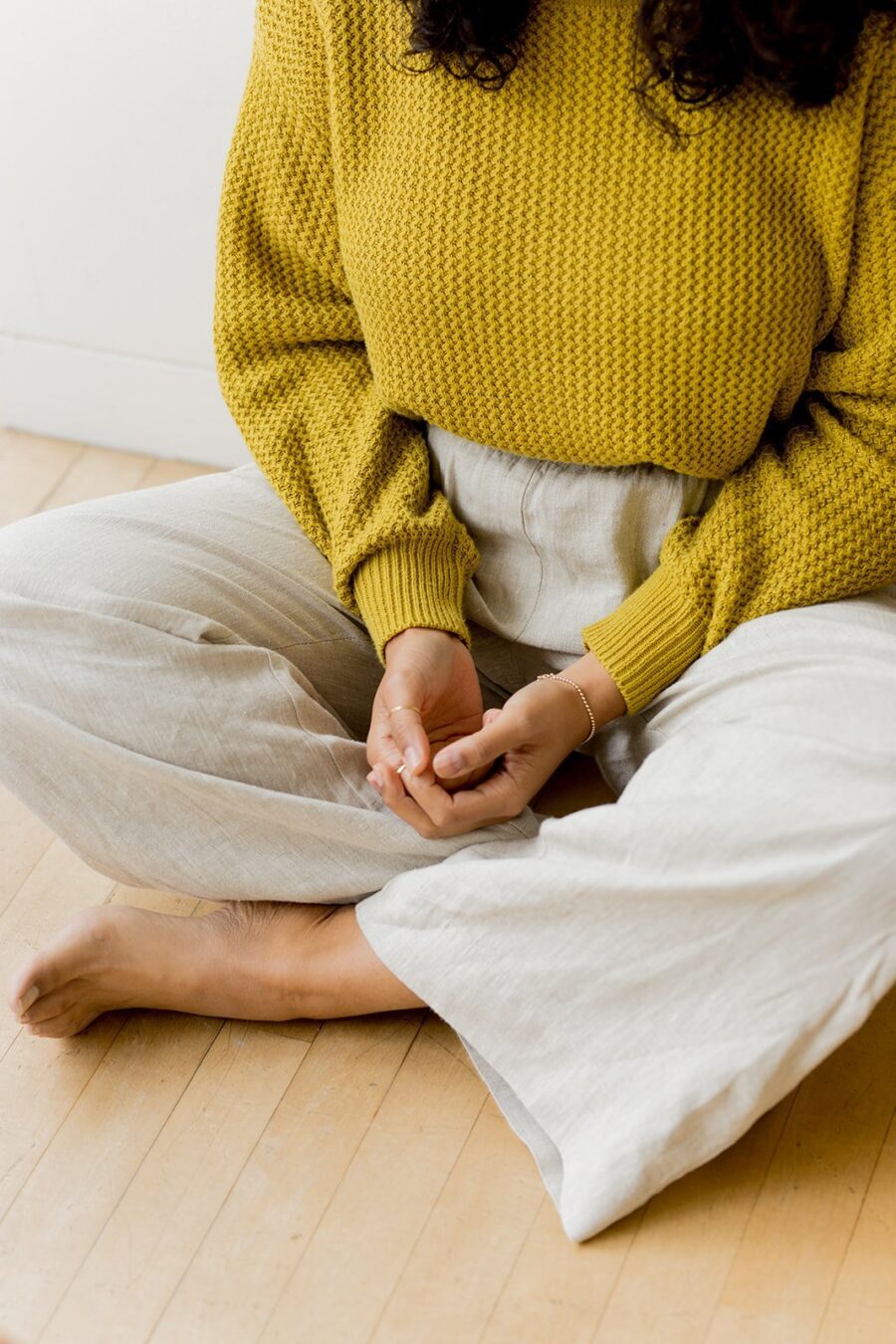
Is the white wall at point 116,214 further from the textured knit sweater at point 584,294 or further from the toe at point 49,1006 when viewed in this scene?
the toe at point 49,1006

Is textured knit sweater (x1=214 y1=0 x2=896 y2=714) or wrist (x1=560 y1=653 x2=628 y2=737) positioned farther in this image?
wrist (x1=560 y1=653 x2=628 y2=737)

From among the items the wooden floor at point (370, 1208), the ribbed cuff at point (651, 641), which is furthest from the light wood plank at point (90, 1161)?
the ribbed cuff at point (651, 641)

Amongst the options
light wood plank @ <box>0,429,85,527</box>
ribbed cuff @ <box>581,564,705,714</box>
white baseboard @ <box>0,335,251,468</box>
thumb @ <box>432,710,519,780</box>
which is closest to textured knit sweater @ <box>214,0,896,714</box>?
ribbed cuff @ <box>581,564,705,714</box>

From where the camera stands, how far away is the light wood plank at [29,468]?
76.5 inches

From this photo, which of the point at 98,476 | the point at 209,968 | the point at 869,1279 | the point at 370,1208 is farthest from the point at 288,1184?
the point at 98,476

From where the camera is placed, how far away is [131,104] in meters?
1.67

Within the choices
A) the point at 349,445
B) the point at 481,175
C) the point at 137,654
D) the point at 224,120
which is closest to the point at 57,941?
the point at 137,654

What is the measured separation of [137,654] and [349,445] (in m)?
0.27

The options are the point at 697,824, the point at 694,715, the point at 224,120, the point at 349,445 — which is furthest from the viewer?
the point at 224,120

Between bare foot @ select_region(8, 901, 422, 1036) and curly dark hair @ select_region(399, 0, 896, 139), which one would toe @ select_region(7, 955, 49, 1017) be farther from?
curly dark hair @ select_region(399, 0, 896, 139)

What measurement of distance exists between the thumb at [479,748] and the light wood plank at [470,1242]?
30 cm

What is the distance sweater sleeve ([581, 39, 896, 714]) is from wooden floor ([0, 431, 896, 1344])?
374 mm

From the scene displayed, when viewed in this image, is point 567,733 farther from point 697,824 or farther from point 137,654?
point 137,654

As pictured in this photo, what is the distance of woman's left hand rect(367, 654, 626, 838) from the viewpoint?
114 cm
